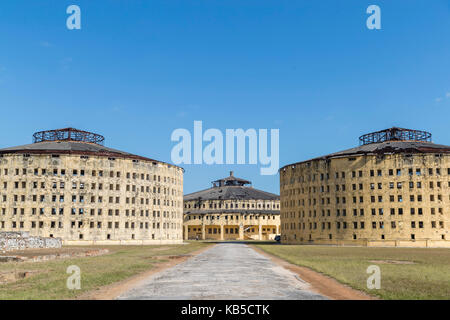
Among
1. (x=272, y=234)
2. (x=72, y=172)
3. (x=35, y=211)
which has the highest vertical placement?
(x=72, y=172)

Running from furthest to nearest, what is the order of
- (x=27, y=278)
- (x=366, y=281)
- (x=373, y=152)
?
(x=373, y=152), (x=27, y=278), (x=366, y=281)

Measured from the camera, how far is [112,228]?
85.5 meters

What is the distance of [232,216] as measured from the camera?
135250 mm

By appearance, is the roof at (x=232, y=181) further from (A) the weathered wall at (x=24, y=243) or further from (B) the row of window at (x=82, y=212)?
(A) the weathered wall at (x=24, y=243)

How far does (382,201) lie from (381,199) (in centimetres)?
41

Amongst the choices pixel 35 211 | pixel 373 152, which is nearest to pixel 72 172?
pixel 35 211

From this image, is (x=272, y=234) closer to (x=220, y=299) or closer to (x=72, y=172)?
(x=72, y=172)

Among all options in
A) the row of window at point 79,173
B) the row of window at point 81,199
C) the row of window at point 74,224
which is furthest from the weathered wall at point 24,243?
the row of window at point 79,173

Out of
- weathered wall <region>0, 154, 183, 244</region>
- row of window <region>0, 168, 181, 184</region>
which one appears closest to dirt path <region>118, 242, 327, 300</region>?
weathered wall <region>0, 154, 183, 244</region>

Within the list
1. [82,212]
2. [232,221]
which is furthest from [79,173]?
[232,221]

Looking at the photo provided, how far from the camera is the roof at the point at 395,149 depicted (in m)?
79.7

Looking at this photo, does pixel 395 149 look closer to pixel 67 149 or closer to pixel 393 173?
pixel 393 173
